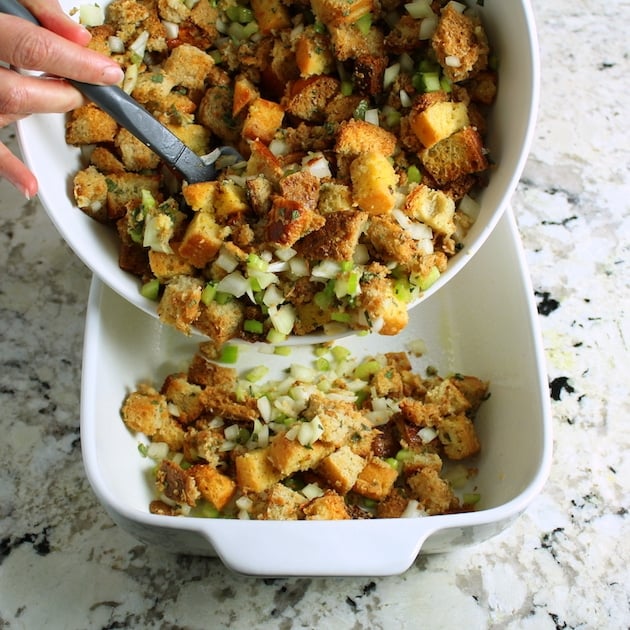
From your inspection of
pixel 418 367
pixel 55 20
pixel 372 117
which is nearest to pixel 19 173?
pixel 55 20

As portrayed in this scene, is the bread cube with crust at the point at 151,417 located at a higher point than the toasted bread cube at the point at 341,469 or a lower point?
higher

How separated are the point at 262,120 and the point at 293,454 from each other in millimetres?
563

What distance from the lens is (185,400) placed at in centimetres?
150

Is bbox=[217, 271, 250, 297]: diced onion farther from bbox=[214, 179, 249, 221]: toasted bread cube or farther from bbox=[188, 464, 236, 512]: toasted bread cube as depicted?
bbox=[188, 464, 236, 512]: toasted bread cube

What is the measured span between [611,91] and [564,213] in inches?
14.6

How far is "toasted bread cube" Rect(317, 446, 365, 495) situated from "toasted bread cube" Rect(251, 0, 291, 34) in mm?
744

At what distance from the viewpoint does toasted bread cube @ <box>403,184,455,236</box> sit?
1.35 meters

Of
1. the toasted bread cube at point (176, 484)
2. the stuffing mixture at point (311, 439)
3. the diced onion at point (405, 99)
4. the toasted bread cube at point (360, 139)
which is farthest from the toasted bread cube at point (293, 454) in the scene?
the diced onion at point (405, 99)

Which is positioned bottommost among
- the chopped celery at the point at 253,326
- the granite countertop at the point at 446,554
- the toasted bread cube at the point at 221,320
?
the granite countertop at the point at 446,554

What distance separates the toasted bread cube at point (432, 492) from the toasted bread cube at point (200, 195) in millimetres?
563

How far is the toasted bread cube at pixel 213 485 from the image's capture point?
4.56ft

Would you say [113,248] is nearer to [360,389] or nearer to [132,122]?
[132,122]

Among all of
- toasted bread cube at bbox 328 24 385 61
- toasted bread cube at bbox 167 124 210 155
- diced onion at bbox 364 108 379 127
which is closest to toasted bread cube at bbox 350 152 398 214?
diced onion at bbox 364 108 379 127

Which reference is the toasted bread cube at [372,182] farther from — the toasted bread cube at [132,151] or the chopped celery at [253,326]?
the toasted bread cube at [132,151]
